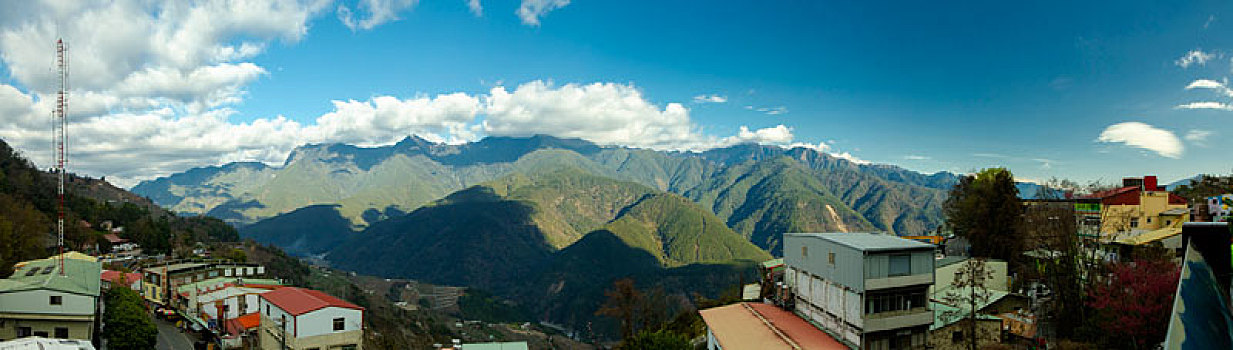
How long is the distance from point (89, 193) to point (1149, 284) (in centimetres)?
18255

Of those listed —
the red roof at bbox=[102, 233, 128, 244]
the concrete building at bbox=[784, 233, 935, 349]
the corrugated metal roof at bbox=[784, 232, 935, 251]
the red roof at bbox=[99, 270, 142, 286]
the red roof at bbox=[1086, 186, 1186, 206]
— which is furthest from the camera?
the red roof at bbox=[102, 233, 128, 244]

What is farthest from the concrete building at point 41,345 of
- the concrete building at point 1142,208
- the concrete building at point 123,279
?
the concrete building at point 1142,208

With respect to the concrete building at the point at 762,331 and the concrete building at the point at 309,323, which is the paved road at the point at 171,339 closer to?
the concrete building at the point at 309,323

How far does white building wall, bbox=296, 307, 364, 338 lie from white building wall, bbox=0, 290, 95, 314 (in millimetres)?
10994

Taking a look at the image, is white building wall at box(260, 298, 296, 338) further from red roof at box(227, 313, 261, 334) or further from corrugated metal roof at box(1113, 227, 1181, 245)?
corrugated metal roof at box(1113, 227, 1181, 245)

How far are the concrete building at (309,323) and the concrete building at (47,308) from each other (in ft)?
30.3

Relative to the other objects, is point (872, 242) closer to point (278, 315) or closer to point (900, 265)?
point (900, 265)

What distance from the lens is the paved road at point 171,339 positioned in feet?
129

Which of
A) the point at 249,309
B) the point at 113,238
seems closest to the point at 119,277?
the point at 249,309

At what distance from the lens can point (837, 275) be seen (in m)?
25.6

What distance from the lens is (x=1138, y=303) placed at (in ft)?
65.5

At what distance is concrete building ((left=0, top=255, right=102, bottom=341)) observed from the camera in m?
29.4

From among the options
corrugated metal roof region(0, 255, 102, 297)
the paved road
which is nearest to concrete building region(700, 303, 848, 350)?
corrugated metal roof region(0, 255, 102, 297)

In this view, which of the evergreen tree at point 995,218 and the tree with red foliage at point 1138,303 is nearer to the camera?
the tree with red foliage at point 1138,303
